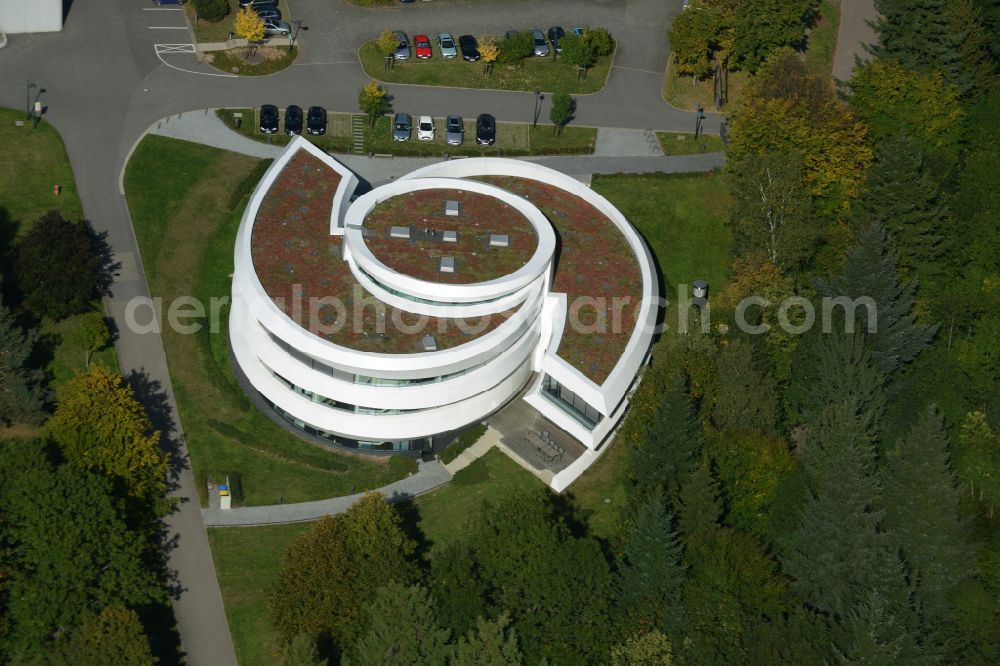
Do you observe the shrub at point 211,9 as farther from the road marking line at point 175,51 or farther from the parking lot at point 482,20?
the parking lot at point 482,20

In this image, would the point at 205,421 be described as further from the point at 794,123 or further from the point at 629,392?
the point at 794,123

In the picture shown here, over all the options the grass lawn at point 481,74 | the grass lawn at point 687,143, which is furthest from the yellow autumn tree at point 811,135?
the grass lawn at point 481,74

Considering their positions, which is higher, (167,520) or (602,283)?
(602,283)

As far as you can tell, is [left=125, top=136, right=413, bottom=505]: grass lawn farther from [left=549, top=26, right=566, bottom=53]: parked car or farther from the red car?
[left=549, top=26, right=566, bottom=53]: parked car

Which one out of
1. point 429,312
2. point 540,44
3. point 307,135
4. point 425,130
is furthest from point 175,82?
point 429,312

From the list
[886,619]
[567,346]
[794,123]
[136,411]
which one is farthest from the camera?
[794,123]

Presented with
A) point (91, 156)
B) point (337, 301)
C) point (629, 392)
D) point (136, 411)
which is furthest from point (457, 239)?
point (91, 156)
